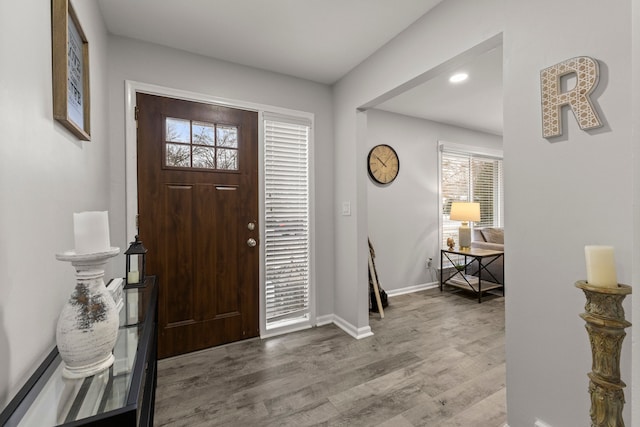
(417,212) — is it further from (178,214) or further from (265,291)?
(178,214)

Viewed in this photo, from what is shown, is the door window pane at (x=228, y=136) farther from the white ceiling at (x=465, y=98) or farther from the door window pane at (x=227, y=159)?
the white ceiling at (x=465, y=98)

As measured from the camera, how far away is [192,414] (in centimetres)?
170

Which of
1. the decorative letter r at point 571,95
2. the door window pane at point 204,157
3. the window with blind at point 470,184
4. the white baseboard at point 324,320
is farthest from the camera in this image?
the window with blind at point 470,184

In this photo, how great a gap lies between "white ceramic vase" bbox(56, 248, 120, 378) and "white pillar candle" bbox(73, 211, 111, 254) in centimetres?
3

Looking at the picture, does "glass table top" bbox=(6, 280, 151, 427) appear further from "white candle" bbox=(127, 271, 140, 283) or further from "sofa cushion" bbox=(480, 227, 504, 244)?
"sofa cushion" bbox=(480, 227, 504, 244)

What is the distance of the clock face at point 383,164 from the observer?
3.78 m

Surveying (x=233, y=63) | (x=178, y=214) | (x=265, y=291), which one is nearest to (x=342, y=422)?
(x=265, y=291)

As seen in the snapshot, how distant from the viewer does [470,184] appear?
4766 millimetres

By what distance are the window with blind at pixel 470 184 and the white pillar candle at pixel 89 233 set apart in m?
4.34

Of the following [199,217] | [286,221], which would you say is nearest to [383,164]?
[286,221]

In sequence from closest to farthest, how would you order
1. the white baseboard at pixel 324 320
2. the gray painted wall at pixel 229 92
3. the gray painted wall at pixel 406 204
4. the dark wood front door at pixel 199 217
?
the gray painted wall at pixel 229 92 → the dark wood front door at pixel 199 217 → the white baseboard at pixel 324 320 → the gray painted wall at pixel 406 204

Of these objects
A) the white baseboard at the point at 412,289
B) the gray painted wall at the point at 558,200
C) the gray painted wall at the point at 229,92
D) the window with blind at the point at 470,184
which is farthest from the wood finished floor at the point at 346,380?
the window with blind at the point at 470,184

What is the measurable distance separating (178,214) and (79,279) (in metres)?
1.62

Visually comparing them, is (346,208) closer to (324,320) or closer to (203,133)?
(324,320)
